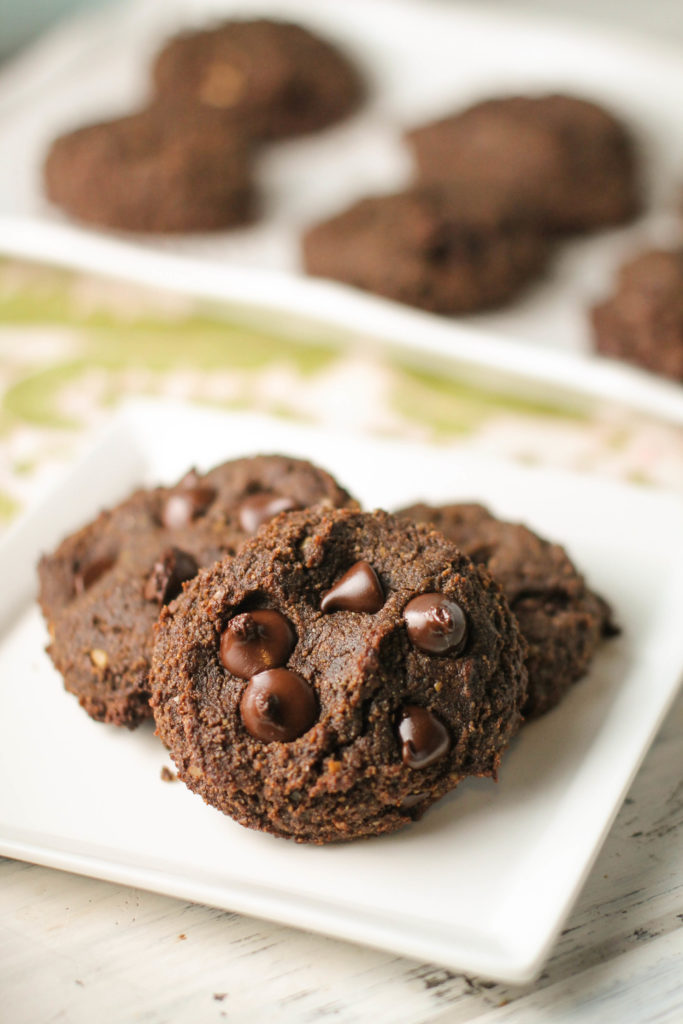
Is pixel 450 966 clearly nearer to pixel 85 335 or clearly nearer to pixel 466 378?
pixel 466 378

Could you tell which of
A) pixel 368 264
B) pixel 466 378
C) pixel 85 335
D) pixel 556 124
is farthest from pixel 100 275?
pixel 556 124

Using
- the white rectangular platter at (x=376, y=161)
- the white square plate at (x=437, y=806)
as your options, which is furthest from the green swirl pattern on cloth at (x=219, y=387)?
the white square plate at (x=437, y=806)

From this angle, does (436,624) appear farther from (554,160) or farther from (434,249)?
(554,160)

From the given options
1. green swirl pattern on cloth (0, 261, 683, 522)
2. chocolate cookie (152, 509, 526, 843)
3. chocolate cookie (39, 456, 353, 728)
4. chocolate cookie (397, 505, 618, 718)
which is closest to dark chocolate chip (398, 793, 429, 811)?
chocolate cookie (152, 509, 526, 843)

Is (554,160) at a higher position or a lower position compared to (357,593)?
lower

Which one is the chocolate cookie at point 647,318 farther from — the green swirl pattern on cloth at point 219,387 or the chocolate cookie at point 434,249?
the chocolate cookie at point 434,249

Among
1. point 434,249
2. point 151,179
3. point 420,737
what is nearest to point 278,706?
point 420,737
